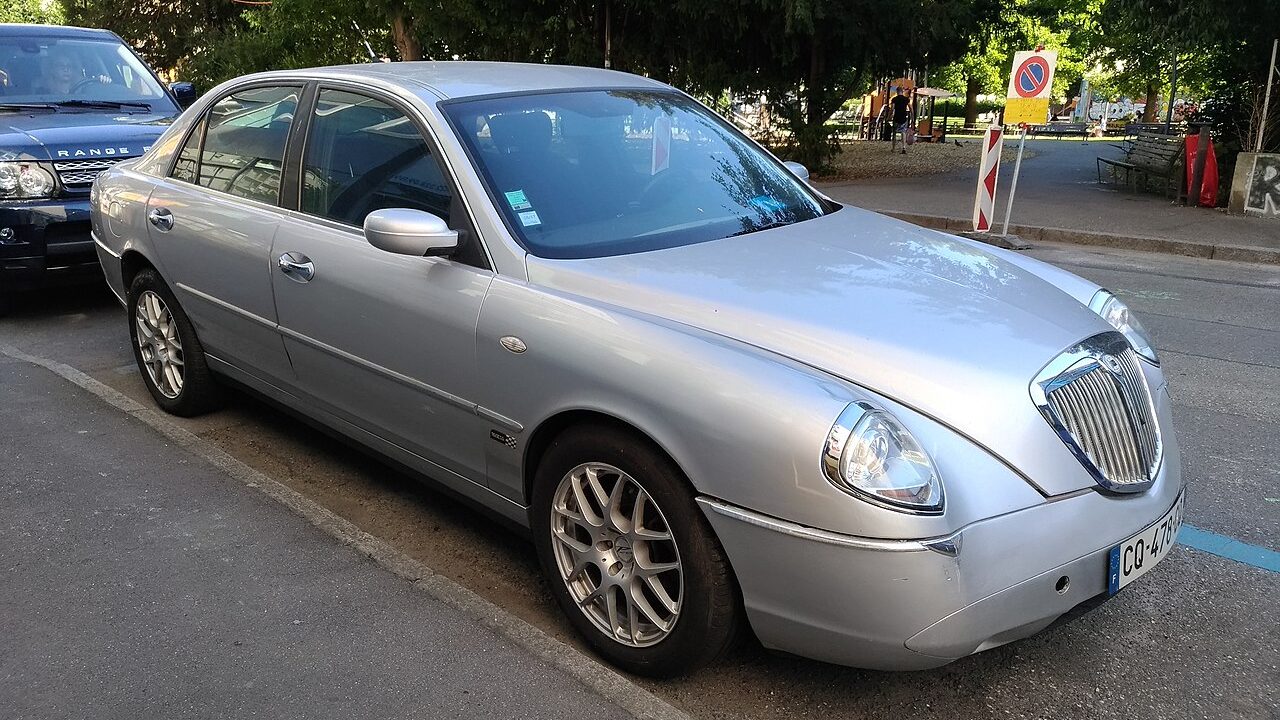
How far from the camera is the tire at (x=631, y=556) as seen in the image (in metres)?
2.59

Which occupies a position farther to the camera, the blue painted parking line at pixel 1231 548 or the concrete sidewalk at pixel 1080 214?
the concrete sidewalk at pixel 1080 214

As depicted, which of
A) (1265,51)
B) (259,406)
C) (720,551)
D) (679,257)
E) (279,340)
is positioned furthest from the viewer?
(1265,51)

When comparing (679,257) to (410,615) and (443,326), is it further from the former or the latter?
(410,615)

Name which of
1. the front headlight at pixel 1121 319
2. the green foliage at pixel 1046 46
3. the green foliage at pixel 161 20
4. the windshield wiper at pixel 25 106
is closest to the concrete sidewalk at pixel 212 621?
the front headlight at pixel 1121 319

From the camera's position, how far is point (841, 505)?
7.63 feet

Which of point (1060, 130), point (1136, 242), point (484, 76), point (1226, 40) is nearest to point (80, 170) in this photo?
point (484, 76)

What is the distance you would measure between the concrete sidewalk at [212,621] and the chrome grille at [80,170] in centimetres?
305

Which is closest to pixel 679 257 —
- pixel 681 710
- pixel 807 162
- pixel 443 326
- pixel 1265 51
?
pixel 443 326

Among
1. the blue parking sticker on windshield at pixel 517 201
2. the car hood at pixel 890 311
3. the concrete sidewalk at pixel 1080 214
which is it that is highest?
the blue parking sticker on windshield at pixel 517 201

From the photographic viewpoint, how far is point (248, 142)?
433 centimetres

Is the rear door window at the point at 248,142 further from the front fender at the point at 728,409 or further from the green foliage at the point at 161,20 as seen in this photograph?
the green foliage at the point at 161,20

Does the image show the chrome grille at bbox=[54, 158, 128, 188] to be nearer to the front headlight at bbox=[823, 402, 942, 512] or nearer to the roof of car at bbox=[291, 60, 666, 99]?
the roof of car at bbox=[291, 60, 666, 99]

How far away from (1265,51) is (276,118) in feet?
44.5

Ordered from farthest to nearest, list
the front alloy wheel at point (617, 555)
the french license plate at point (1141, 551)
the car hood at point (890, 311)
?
the front alloy wheel at point (617, 555), the french license plate at point (1141, 551), the car hood at point (890, 311)
